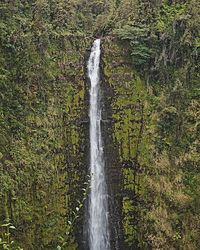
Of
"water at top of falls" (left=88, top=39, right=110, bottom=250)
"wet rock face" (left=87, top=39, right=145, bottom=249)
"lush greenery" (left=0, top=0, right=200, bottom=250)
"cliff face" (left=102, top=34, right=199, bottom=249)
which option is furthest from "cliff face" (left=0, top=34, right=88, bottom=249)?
"cliff face" (left=102, top=34, right=199, bottom=249)

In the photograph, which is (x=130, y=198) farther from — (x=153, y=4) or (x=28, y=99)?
(x=153, y=4)

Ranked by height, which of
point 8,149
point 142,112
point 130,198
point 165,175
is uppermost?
point 142,112

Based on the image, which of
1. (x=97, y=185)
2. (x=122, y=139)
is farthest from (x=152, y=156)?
(x=97, y=185)

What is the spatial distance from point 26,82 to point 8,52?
4.53 feet

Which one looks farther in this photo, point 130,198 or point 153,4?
point 153,4

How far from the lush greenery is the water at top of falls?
1.27ft

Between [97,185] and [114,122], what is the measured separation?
265cm

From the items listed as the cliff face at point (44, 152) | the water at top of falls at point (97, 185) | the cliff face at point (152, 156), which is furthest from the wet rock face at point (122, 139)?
the cliff face at point (44, 152)

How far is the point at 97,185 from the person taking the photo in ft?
44.5

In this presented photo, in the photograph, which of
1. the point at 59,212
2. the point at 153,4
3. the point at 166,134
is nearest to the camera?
the point at 59,212

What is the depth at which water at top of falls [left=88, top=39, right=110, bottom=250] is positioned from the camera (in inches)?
512

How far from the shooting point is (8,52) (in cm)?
1451

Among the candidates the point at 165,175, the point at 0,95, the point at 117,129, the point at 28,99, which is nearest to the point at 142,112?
the point at 117,129

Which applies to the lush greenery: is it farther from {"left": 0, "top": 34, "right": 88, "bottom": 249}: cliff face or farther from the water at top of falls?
the water at top of falls
